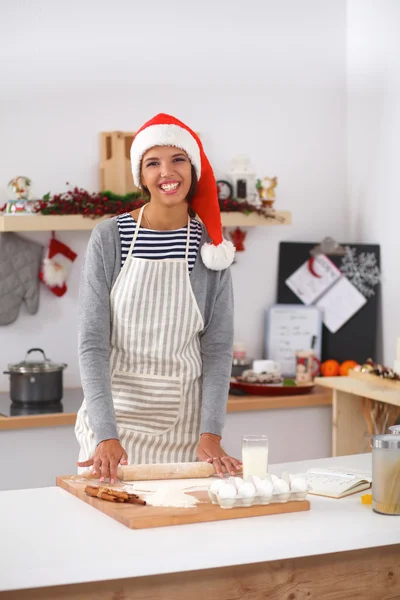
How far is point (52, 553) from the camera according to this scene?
5.13 feet

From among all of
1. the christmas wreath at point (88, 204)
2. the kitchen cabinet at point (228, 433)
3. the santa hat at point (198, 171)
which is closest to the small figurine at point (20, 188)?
the christmas wreath at point (88, 204)

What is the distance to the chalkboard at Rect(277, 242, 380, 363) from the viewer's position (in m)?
4.20

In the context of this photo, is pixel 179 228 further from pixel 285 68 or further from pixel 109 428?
pixel 285 68

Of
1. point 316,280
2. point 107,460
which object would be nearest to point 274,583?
point 107,460

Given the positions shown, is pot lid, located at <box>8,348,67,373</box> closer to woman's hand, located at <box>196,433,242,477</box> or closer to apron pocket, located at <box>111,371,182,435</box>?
apron pocket, located at <box>111,371,182,435</box>

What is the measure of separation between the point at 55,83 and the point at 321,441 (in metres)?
1.89

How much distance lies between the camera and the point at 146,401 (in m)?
2.40

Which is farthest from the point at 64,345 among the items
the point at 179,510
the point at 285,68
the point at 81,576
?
the point at 81,576

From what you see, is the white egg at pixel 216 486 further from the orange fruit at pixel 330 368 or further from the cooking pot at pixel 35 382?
the orange fruit at pixel 330 368

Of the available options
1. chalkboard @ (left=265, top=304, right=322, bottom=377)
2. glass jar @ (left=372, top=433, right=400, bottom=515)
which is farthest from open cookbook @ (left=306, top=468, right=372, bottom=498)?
chalkboard @ (left=265, top=304, right=322, bottom=377)

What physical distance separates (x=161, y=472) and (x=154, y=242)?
640 mm

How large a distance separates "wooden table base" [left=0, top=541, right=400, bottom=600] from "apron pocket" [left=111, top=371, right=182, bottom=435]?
2.54ft

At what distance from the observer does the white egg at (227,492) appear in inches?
69.6

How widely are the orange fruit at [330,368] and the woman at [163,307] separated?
1788mm
